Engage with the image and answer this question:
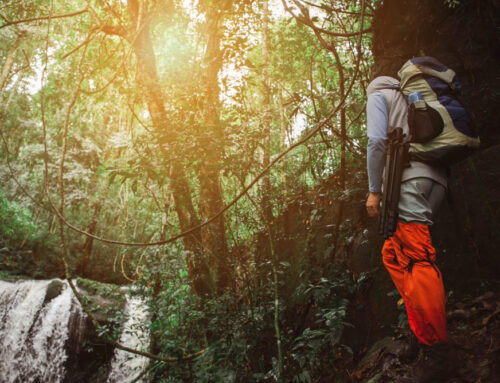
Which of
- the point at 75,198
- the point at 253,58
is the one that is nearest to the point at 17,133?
the point at 75,198

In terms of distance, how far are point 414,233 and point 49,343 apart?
10134mm

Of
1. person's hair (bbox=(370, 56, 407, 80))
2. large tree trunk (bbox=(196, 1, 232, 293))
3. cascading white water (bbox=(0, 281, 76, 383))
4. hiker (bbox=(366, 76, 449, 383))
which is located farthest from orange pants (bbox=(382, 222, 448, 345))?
cascading white water (bbox=(0, 281, 76, 383))

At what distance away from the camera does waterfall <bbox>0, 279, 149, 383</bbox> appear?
26.1 ft

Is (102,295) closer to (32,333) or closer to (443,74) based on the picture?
(32,333)

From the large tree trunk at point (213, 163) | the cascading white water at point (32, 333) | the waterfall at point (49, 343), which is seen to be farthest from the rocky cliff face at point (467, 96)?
the cascading white water at point (32, 333)

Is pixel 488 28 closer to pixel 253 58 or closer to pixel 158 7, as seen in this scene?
pixel 158 7

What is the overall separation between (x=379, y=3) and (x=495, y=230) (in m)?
2.83

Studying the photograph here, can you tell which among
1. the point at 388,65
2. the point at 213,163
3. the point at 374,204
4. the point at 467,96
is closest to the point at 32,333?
the point at 213,163

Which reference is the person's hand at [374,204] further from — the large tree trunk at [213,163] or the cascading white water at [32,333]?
the cascading white water at [32,333]

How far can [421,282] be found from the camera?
74.7 inches

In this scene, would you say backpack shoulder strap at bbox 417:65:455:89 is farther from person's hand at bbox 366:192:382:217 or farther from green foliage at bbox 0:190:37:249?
green foliage at bbox 0:190:37:249

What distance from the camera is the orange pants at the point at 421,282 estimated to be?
6.08 feet

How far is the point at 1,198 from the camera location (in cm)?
1164

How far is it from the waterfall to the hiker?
23.6ft
